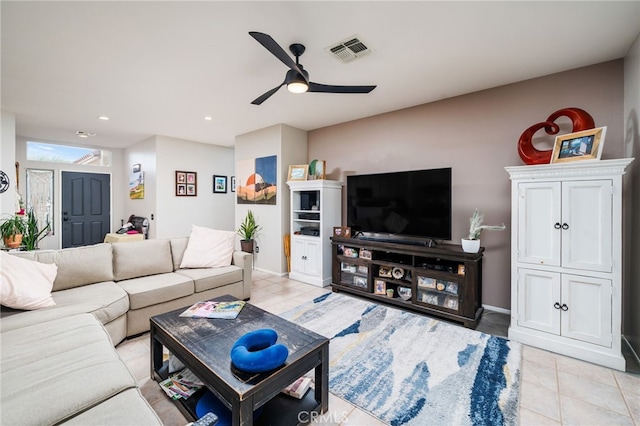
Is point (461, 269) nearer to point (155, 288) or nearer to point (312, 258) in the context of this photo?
point (312, 258)

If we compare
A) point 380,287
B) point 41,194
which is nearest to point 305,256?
point 380,287

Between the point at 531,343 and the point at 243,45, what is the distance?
11.7 feet

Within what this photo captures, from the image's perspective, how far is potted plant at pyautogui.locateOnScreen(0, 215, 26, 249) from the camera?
3607 mm

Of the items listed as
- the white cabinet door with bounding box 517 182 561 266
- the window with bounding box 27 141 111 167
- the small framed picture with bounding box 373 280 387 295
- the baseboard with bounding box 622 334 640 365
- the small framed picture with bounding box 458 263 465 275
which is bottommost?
the baseboard with bounding box 622 334 640 365

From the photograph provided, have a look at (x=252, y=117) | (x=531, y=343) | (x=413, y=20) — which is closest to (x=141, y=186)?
(x=252, y=117)

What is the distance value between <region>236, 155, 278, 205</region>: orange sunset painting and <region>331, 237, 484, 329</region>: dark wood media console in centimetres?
159

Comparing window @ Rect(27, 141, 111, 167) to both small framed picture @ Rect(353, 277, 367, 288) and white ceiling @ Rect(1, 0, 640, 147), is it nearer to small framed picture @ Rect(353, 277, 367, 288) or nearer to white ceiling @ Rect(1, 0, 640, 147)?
white ceiling @ Rect(1, 0, 640, 147)

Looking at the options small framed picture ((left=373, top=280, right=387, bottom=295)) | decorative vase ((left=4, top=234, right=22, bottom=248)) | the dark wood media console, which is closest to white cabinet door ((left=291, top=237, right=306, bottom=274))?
the dark wood media console

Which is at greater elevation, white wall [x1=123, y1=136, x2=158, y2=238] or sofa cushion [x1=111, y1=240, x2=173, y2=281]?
white wall [x1=123, y1=136, x2=158, y2=238]

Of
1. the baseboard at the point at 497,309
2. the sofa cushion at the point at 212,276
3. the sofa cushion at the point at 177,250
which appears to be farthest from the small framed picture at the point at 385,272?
the sofa cushion at the point at 177,250

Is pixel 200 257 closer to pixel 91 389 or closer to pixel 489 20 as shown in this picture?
pixel 91 389

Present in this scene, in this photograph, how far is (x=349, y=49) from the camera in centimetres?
229

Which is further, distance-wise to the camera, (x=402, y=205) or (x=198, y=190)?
(x=198, y=190)

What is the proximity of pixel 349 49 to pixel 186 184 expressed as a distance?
15.5ft
